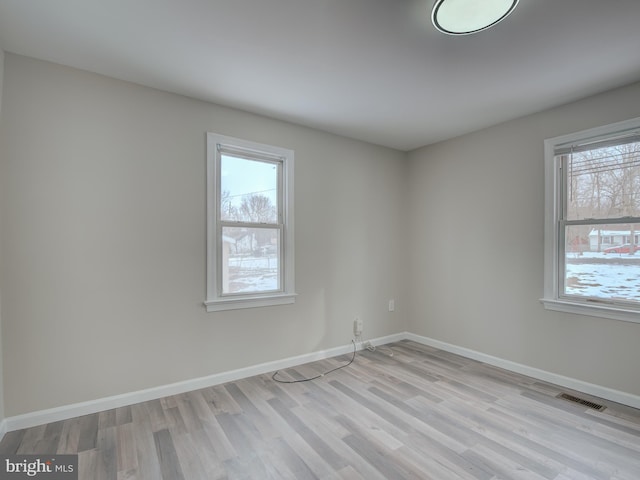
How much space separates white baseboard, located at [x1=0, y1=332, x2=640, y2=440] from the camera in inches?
86.5

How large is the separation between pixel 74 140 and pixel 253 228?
4.98ft

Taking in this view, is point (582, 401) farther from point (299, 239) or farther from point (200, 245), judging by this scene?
point (200, 245)

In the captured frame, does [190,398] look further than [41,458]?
Yes

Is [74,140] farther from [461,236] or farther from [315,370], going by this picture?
[461,236]

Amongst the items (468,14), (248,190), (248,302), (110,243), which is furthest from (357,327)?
(468,14)

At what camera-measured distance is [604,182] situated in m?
2.72

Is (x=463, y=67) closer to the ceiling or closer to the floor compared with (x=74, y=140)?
closer to the ceiling

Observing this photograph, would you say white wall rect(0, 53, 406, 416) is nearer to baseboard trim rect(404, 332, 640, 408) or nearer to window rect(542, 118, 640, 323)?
baseboard trim rect(404, 332, 640, 408)

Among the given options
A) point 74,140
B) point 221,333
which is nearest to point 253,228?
point 221,333

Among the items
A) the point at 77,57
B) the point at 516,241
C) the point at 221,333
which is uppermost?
the point at 77,57

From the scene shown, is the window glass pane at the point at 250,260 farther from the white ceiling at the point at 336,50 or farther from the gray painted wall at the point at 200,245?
the white ceiling at the point at 336,50

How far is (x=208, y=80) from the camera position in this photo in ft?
8.17

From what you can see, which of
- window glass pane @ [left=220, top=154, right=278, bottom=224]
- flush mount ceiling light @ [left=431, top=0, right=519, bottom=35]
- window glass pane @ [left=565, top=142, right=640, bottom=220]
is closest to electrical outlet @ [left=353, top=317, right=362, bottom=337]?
window glass pane @ [left=220, top=154, right=278, bottom=224]

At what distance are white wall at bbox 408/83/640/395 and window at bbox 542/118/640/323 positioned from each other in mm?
100
